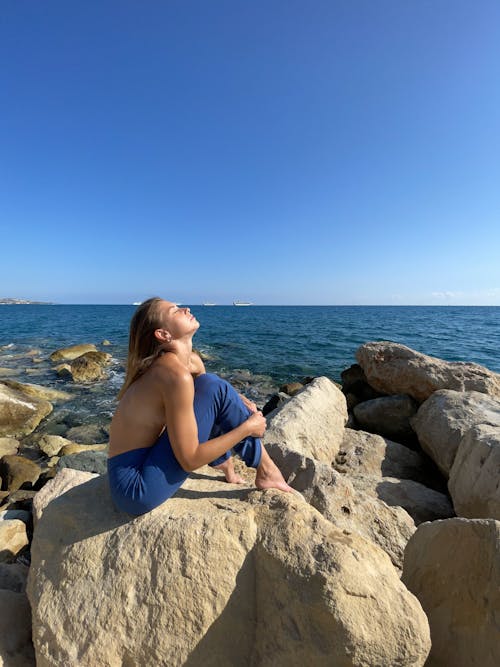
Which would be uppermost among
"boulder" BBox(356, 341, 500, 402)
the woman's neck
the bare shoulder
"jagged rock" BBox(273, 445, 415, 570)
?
the woman's neck

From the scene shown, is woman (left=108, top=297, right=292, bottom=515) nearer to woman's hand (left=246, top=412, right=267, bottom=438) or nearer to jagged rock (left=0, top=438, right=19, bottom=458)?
woman's hand (left=246, top=412, right=267, bottom=438)

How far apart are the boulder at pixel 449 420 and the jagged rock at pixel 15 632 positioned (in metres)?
5.18

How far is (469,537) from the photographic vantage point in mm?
2158

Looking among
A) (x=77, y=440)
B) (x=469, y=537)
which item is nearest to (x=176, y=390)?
(x=469, y=537)

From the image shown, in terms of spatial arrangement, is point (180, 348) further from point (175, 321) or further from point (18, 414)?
point (18, 414)

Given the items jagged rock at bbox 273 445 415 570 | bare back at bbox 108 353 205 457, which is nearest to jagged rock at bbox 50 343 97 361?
jagged rock at bbox 273 445 415 570

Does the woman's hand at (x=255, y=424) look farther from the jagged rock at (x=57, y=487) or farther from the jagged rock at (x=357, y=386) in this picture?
the jagged rock at (x=357, y=386)

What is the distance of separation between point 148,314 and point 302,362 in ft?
52.4

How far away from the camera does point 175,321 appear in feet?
8.02

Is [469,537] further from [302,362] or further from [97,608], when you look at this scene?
[302,362]

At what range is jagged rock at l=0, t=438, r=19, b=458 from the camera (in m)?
7.64

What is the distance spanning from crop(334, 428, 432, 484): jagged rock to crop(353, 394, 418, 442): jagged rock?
1098mm

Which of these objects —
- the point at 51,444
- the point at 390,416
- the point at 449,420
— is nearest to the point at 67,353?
the point at 51,444

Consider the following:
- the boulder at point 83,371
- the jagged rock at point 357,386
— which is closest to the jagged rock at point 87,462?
the jagged rock at point 357,386
